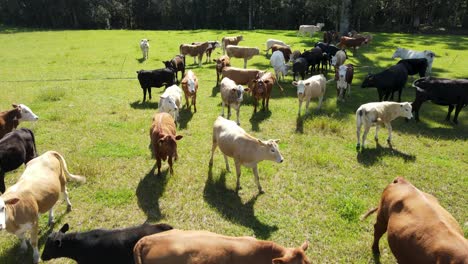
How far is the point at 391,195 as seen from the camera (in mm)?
5191

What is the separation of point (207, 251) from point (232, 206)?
9.54 ft

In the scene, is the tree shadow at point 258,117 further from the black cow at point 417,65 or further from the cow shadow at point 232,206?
the black cow at point 417,65

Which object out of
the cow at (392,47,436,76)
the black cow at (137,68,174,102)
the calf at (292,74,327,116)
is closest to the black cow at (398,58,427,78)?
the cow at (392,47,436,76)

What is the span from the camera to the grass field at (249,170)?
6691 millimetres

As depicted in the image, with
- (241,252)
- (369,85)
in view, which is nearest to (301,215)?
(241,252)

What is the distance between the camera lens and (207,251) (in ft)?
14.4

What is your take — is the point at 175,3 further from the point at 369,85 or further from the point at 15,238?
the point at 15,238

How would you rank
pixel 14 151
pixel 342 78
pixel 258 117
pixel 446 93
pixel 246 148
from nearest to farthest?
pixel 14 151 → pixel 246 148 → pixel 446 93 → pixel 258 117 → pixel 342 78

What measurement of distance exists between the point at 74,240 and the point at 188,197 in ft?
9.30

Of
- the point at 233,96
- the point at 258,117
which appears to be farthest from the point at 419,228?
the point at 258,117

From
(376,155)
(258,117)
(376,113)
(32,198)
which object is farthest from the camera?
(258,117)

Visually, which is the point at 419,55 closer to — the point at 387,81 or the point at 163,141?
the point at 387,81

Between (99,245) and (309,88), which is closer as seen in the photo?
(99,245)

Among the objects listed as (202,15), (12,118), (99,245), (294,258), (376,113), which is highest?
(202,15)
